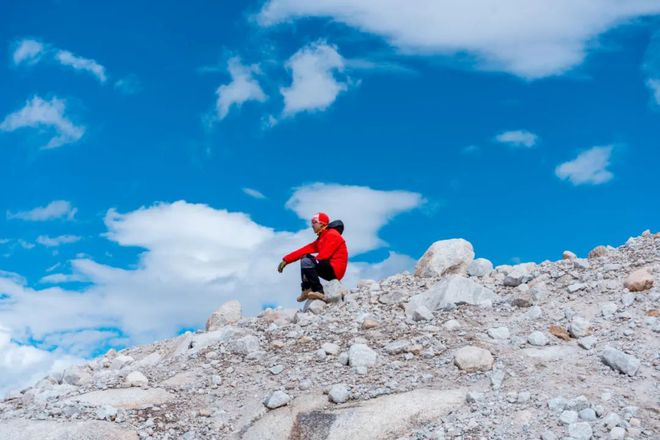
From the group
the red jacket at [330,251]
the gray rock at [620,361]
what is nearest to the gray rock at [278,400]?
the gray rock at [620,361]

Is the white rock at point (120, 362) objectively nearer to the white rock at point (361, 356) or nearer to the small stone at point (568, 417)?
the white rock at point (361, 356)

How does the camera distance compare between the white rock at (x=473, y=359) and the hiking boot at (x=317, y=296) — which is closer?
the white rock at (x=473, y=359)

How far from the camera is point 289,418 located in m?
10.9

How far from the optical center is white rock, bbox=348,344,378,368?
468 inches

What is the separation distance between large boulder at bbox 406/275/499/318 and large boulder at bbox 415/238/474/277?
5.87 ft

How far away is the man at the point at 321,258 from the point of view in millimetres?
16312

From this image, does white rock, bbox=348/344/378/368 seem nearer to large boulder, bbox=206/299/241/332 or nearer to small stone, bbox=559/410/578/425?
small stone, bbox=559/410/578/425

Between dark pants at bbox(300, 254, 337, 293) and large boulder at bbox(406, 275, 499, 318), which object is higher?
dark pants at bbox(300, 254, 337, 293)

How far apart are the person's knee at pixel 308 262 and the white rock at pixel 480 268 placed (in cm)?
346

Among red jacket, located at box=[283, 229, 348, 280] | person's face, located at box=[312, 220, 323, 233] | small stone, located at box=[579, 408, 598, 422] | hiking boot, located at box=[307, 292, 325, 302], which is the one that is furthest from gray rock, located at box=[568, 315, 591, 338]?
person's face, located at box=[312, 220, 323, 233]

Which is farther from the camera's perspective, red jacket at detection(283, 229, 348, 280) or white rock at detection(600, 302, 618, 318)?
red jacket at detection(283, 229, 348, 280)

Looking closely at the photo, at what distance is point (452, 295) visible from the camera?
13.9m

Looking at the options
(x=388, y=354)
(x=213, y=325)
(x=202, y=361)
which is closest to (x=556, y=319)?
(x=388, y=354)

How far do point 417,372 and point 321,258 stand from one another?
5.55 meters
